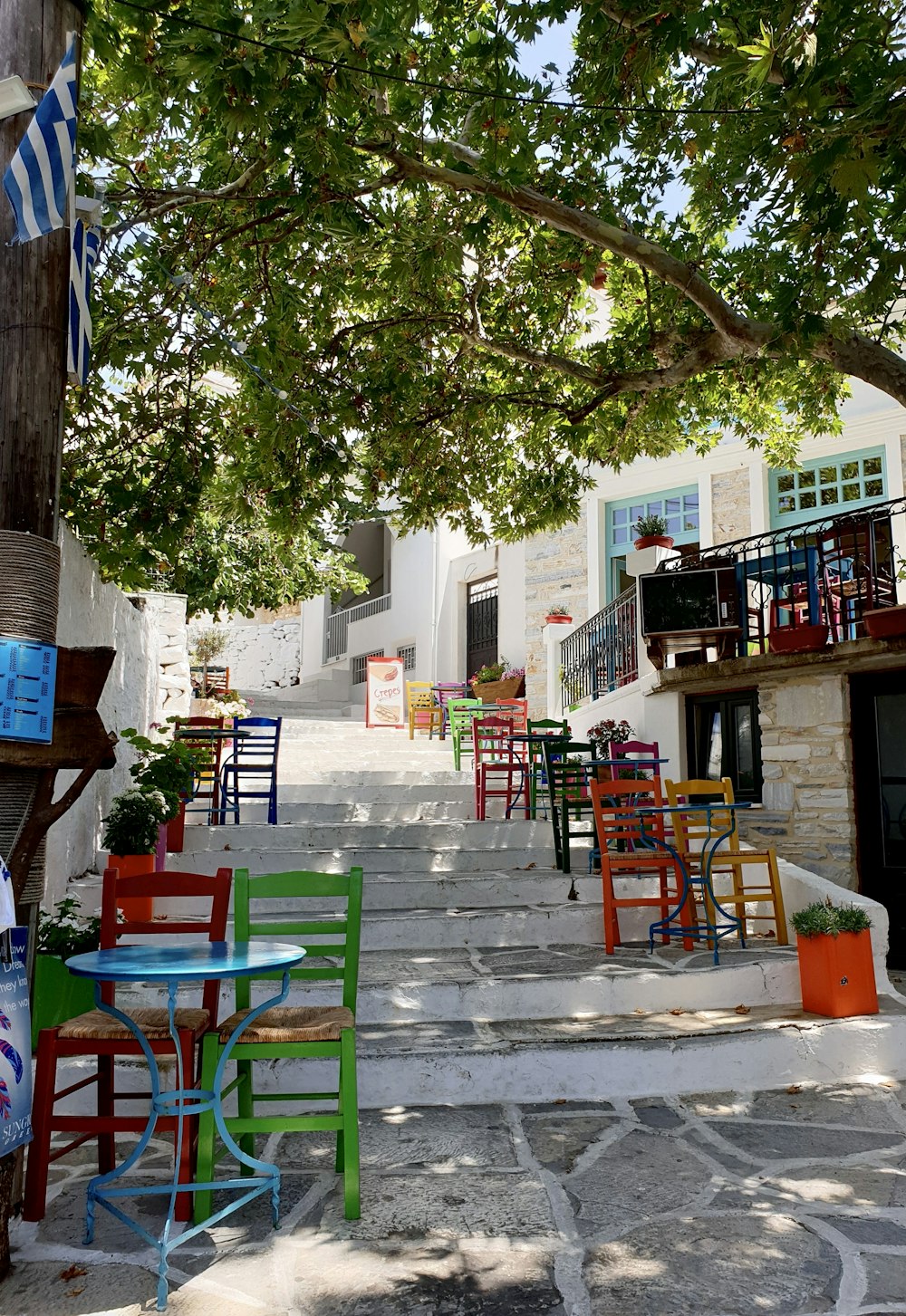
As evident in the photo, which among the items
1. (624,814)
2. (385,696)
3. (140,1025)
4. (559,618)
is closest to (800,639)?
(624,814)

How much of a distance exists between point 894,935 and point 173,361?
6501 millimetres

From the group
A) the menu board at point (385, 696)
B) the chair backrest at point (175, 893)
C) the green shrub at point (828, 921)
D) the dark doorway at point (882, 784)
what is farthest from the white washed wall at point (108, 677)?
the menu board at point (385, 696)

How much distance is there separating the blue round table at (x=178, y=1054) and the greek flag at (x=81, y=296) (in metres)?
2.10

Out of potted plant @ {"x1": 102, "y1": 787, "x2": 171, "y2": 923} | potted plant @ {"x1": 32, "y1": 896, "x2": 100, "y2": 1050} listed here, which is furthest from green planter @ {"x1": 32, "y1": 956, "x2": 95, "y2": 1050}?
potted plant @ {"x1": 102, "y1": 787, "x2": 171, "y2": 923}

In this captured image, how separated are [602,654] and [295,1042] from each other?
30.1ft

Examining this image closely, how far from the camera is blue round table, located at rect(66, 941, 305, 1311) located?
9.14 ft

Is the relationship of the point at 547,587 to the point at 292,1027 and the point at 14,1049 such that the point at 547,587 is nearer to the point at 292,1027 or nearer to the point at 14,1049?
the point at 292,1027

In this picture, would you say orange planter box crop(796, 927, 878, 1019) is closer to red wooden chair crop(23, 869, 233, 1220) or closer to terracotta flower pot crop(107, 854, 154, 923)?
red wooden chair crop(23, 869, 233, 1220)

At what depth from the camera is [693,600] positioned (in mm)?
8766

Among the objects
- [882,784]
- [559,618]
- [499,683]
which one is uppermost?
[559,618]

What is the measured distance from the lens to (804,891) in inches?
→ 246

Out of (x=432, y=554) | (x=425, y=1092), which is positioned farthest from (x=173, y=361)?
(x=432, y=554)

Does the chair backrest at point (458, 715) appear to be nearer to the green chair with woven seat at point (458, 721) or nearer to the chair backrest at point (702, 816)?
the green chair with woven seat at point (458, 721)

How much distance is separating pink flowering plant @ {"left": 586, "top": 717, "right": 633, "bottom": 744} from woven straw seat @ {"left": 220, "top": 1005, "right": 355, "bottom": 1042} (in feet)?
21.9
